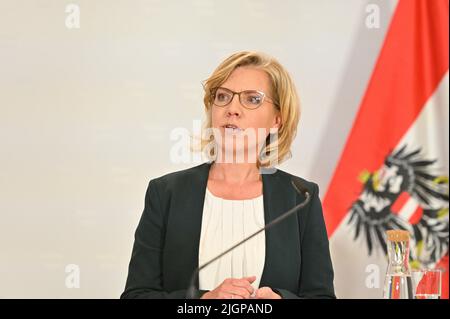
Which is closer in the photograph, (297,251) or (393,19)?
(297,251)

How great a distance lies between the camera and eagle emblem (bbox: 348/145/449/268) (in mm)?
3191

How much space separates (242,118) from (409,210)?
4.95ft

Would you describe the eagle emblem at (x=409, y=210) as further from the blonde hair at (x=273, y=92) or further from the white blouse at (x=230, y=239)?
the white blouse at (x=230, y=239)

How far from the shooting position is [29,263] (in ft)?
10.1

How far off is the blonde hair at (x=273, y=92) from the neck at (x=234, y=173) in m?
0.04

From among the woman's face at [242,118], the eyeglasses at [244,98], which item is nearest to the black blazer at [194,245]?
the woman's face at [242,118]

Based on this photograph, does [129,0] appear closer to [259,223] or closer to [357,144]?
[357,144]

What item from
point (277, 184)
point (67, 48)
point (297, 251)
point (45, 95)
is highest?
point (67, 48)

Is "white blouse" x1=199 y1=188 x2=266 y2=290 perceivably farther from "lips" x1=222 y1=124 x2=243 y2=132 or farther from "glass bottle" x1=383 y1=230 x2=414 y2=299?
"glass bottle" x1=383 y1=230 x2=414 y2=299

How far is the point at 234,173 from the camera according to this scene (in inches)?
81.4

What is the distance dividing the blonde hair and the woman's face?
0.7 inches

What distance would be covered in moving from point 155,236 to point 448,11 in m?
2.06
